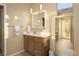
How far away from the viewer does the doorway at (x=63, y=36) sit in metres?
1.59

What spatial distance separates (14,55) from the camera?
1623 mm

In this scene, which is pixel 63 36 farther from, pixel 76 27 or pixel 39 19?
pixel 39 19

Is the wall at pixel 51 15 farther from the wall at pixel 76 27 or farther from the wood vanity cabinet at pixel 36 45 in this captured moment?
the wall at pixel 76 27

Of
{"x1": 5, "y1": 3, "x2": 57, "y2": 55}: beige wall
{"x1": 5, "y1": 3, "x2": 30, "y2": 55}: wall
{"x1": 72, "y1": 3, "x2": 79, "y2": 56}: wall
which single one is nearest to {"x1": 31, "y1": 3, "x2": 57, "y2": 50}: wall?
{"x1": 5, "y1": 3, "x2": 57, "y2": 55}: beige wall

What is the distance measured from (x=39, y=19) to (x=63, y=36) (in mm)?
508

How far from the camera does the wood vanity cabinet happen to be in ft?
5.38

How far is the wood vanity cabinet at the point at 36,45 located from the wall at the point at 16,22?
10 cm

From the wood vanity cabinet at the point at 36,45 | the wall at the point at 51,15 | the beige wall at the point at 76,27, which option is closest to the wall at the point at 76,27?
the beige wall at the point at 76,27

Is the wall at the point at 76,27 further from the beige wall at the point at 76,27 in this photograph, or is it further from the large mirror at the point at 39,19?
the large mirror at the point at 39,19

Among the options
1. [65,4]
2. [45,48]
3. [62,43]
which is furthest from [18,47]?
[65,4]

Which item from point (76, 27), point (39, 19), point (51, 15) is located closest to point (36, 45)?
point (39, 19)

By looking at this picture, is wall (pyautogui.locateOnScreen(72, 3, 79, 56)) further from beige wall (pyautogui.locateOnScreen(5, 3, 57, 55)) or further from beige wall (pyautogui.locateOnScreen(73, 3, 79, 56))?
beige wall (pyautogui.locateOnScreen(5, 3, 57, 55))

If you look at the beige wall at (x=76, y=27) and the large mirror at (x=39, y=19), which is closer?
the beige wall at (x=76, y=27)

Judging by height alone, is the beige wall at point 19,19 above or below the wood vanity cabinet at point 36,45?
above
